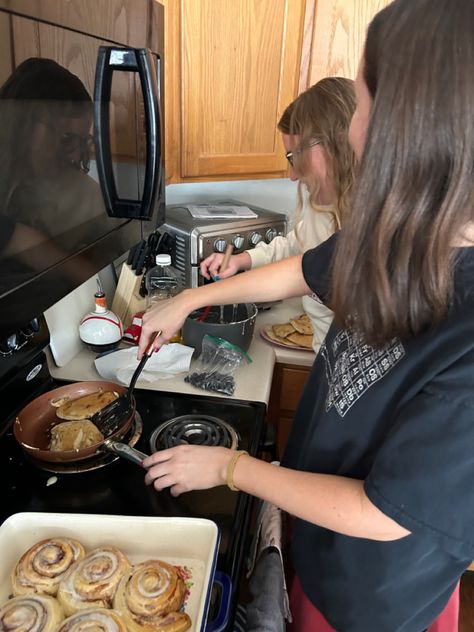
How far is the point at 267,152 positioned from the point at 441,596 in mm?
1153

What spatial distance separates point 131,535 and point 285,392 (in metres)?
0.75

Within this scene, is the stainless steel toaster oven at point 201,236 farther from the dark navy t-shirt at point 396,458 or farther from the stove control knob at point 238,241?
the dark navy t-shirt at point 396,458

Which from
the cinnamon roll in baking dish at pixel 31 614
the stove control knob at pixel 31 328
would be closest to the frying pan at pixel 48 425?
the stove control knob at pixel 31 328

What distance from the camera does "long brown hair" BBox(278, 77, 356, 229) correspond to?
42.9 inches

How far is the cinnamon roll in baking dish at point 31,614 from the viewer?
49 centimetres

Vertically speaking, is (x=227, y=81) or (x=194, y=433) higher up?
(x=227, y=81)

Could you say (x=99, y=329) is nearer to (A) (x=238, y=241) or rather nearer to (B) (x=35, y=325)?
(B) (x=35, y=325)

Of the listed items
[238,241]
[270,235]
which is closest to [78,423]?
[238,241]

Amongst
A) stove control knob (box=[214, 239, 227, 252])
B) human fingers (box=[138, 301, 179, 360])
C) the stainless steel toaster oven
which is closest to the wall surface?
the stainless steel toaster oven

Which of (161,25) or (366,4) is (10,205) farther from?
(366,4)

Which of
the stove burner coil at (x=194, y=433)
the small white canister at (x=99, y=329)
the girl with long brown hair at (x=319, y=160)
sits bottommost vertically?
the stove burner coil at (x=194, y=433)

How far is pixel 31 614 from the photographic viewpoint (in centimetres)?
50

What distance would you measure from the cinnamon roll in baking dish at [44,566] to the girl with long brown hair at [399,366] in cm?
14

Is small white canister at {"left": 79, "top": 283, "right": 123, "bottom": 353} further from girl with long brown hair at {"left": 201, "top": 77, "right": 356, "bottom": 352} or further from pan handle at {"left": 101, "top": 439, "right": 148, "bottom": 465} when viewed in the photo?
pan handle at {"left": 101, "top": 439, "right": 148, "bottom": 465}
